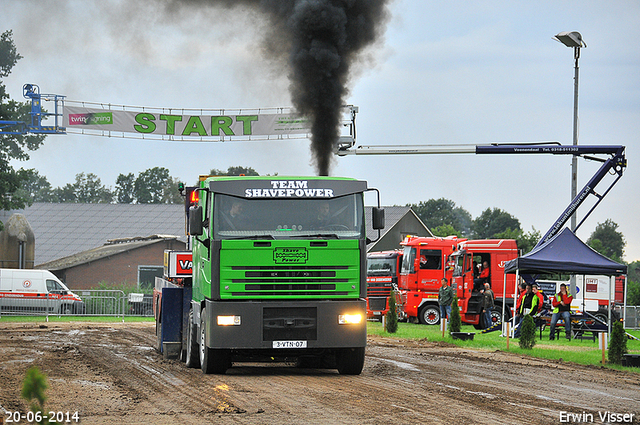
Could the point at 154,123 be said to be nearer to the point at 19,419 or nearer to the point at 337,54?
the point at 337,54

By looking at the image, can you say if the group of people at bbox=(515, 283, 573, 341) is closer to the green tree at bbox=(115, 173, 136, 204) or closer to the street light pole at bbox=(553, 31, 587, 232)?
the street light pole at bbox=(553, 31, 587, 232)

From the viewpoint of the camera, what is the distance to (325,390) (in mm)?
10648

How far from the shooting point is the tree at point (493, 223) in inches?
4279

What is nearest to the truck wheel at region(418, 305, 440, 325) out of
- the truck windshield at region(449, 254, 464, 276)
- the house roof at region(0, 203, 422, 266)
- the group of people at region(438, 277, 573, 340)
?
the truck windshield at region(449, 254, 464, 276)

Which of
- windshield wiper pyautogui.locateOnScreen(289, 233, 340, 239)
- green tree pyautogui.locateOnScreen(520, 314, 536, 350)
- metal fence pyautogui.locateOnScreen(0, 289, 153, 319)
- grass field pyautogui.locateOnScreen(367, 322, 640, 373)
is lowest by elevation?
metal fence pyautogui.locateOnScreen(0, 289, 153, 319)

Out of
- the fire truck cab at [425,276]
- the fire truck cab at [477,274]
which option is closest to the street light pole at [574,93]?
the fire truck cab at [477,274]

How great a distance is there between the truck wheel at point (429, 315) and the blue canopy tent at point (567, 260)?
12.0m

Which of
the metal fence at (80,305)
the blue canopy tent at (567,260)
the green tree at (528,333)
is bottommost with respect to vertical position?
the metal fence at (80,305)

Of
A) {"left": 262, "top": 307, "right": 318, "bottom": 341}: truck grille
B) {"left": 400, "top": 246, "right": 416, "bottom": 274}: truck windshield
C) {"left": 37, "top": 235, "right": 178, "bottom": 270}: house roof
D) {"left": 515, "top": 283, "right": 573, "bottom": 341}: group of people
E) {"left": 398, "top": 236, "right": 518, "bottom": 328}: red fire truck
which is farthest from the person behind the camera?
{"left": 37, "top": 235, "right": 178, "bottom": 270}: house roof

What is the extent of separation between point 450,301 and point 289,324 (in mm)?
15030

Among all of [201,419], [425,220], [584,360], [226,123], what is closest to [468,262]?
[226,123]

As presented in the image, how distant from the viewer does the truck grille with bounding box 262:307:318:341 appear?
11914 millimetres

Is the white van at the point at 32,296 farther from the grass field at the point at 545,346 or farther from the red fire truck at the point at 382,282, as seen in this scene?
the grass field at the point at 545,346

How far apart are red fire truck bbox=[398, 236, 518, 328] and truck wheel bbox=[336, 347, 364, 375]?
1748 centimetres
